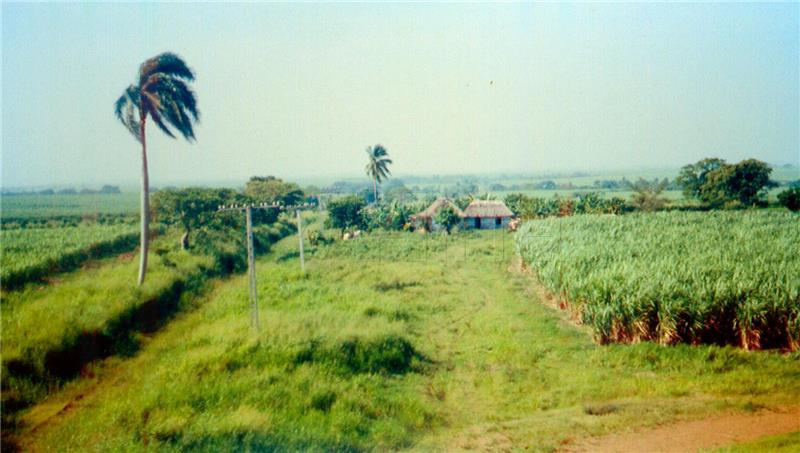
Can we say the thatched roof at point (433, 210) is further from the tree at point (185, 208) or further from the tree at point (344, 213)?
the tree at point (185, 208)

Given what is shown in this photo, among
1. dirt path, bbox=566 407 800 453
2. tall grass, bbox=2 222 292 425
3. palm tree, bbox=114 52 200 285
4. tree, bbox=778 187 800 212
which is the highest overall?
palm tree, bbox=114 52 200 285

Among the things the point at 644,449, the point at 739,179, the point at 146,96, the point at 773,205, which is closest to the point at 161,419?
the point at 644,449

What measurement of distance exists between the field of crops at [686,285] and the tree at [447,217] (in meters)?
13.2

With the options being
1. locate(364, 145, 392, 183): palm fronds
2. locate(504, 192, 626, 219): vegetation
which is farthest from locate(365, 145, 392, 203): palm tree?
locate(504, 192, 626, 219): vegetation

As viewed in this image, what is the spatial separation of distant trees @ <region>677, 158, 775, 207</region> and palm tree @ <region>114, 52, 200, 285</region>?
27238 millimetres

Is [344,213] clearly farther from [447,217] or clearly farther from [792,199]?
[792,199]

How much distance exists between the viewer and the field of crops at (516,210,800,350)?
8.81 meters

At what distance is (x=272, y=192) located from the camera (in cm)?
2580

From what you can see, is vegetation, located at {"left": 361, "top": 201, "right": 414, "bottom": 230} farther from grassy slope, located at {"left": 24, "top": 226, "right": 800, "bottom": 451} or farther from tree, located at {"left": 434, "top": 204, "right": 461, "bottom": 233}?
grassy slope, located at {"left": 24, "top": 226, "right": 800, "bottom": 451}

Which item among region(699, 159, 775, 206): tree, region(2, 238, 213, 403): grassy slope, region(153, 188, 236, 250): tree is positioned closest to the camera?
region(2, 238, 213, 403): grassy slope

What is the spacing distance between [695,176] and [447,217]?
1568 centimetres

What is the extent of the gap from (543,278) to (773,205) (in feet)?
68.1

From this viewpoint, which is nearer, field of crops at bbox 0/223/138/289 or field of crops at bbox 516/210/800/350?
field of crops at bbox 516/210/800/350

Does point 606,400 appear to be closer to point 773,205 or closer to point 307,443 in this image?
point 307,443
